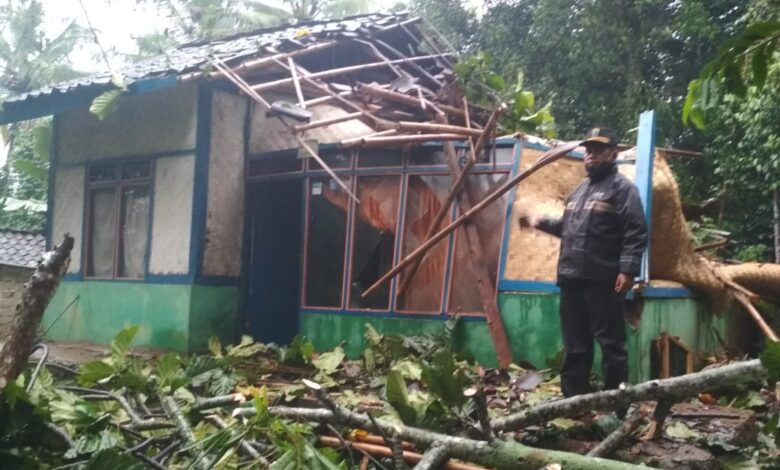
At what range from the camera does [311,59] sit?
9.13 metres

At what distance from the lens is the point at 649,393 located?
3404mm

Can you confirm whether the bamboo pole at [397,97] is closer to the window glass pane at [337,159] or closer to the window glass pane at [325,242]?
A: the window glass pane at [337,159]

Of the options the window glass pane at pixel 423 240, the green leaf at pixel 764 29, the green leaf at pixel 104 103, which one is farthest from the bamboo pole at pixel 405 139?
the green leaf at pixel 764 29

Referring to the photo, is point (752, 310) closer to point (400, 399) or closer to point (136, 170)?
point (400, 399)

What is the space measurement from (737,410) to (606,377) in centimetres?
78

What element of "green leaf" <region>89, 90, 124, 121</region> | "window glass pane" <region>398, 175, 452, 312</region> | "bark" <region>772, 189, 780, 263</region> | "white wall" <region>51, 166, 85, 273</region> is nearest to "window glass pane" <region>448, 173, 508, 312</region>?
"window glass pane" <region>398, 175, 452, 312</region>

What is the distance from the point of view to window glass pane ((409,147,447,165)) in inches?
273

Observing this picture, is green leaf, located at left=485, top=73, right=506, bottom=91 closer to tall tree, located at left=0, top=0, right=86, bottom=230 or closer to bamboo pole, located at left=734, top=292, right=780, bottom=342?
bamboo pole, located at left=734, top=292, right=780, bottom=342

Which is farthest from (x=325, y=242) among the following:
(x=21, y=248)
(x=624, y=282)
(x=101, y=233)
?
(x=21, y=248)

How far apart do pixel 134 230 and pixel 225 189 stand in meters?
1.34

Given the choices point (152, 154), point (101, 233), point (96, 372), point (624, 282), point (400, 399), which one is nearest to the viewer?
point (400, 399)

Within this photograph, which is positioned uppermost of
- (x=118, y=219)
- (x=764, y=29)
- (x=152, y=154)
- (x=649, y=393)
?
(x=152, y=154)

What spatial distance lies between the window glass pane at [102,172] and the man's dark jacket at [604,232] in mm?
6120

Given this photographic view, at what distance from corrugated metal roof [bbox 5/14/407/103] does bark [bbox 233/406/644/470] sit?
486 cm
